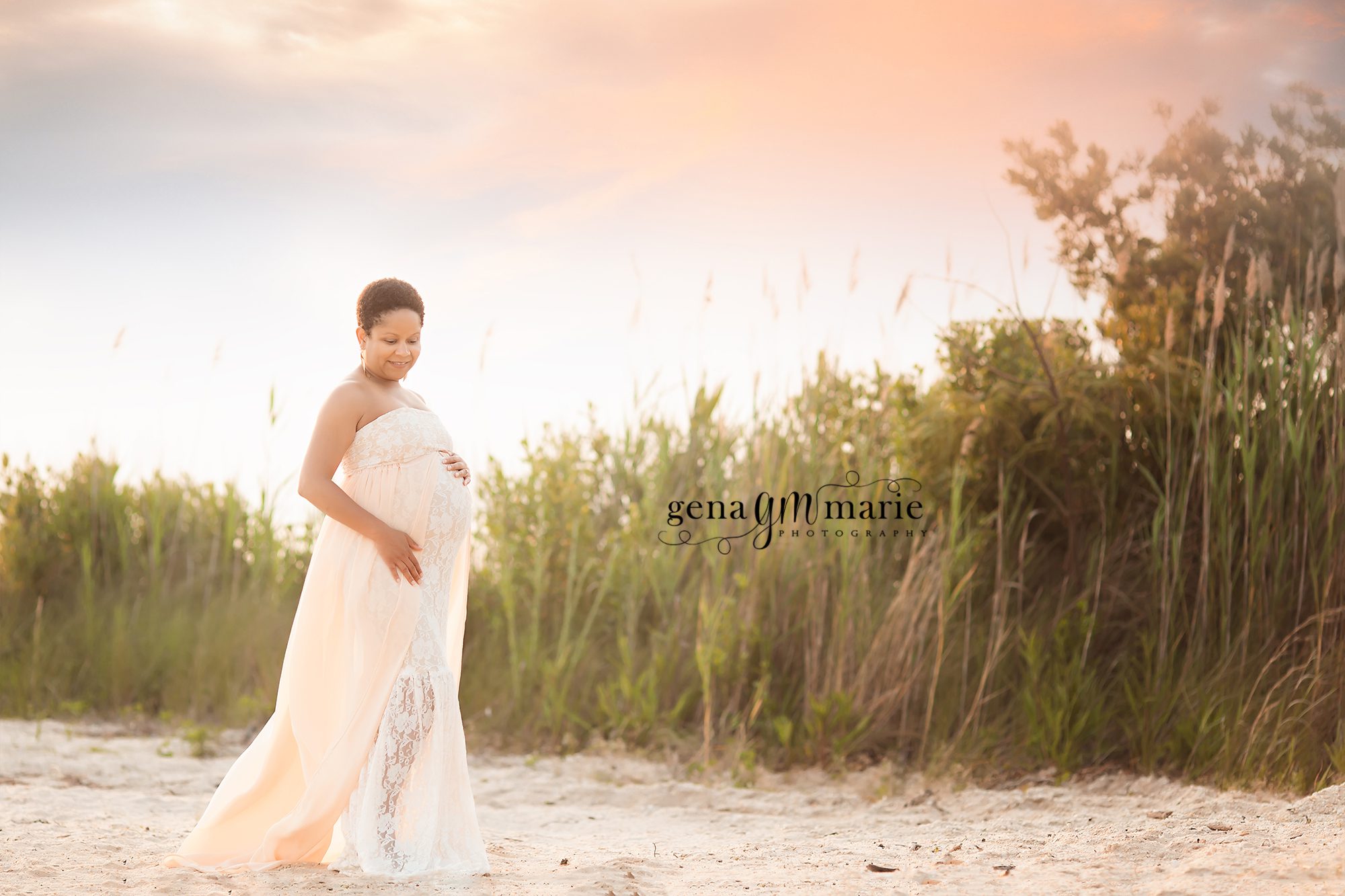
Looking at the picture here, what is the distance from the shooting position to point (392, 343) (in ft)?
9.91

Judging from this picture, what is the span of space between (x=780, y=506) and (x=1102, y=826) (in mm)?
2348

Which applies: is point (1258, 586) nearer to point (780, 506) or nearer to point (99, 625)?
point (780, 506)

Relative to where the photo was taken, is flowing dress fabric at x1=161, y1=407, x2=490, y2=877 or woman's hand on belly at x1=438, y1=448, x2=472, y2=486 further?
woman's hand on belly at x1=438, y1=448, x2=472, y2=486

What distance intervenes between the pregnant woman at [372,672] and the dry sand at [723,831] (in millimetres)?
114

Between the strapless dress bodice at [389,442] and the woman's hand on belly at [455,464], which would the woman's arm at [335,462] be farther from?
the woman's hand on belly at [455,464]

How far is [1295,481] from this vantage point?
4.66m

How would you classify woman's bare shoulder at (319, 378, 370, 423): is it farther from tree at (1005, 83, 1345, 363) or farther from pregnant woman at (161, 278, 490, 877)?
tree at (1005, 83, 1345, 363)

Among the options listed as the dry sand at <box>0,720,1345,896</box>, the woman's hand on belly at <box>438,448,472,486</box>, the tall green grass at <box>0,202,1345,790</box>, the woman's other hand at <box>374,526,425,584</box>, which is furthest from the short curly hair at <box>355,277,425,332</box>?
the tall green grass at <box>0,202,1345,790</box>

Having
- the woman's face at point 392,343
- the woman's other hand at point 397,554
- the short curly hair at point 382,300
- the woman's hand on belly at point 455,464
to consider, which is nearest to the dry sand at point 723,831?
the woman's other hand at point 397,554

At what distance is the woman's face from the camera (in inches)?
118

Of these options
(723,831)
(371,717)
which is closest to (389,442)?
(371,717)

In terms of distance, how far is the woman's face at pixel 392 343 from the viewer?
3000 millimetres

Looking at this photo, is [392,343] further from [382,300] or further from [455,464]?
[455,464]

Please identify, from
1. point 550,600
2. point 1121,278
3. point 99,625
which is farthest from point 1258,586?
point 99,625
